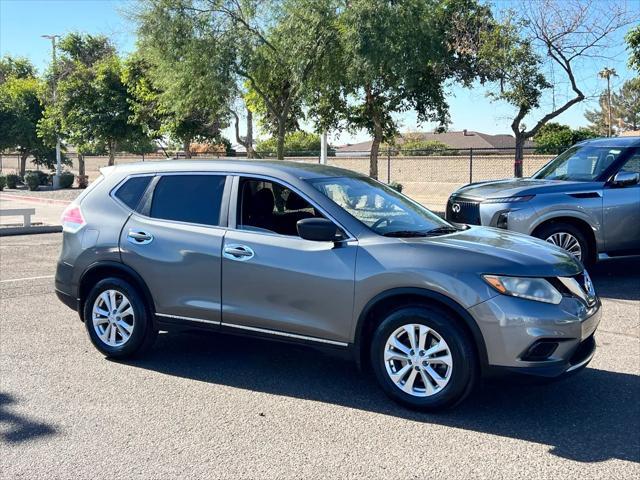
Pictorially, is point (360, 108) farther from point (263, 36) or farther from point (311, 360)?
point (311, 360)

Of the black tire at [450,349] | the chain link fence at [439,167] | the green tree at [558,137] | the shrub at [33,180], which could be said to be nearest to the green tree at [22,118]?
the shrub at [33,180]

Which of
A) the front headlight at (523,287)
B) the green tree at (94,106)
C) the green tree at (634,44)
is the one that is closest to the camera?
the front headlight at (523,287)

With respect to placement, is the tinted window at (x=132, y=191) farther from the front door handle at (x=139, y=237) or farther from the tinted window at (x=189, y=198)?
the front door handle at (x=139, y=237)

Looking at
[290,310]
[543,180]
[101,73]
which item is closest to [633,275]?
[543,180]

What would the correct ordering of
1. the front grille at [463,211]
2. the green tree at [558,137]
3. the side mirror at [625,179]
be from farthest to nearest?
the green tree at [558,137], the front grille at [463,211], the side mirror at [625,179]

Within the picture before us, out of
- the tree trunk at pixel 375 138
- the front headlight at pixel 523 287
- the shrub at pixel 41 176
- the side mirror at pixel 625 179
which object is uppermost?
the tree trunk at pixel 375 138

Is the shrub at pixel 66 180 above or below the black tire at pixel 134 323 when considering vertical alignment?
above

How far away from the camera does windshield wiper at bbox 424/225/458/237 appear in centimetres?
511

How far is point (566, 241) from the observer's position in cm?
891

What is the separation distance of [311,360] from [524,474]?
2.48 meters

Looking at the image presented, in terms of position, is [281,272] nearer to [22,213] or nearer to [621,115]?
[22,213]

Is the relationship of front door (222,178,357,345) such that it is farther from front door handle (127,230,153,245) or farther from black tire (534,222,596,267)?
black tire (534,222,596,267)

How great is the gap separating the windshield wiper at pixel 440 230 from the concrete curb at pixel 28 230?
13704 mm

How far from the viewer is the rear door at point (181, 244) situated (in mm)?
5266
